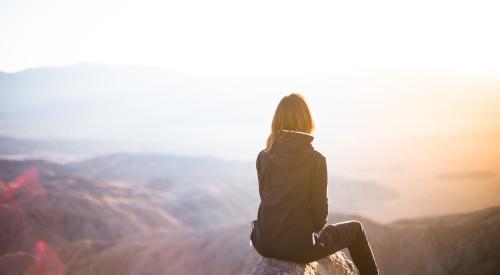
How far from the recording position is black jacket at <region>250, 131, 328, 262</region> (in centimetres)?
395

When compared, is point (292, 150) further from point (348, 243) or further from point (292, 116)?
point (348, 243)

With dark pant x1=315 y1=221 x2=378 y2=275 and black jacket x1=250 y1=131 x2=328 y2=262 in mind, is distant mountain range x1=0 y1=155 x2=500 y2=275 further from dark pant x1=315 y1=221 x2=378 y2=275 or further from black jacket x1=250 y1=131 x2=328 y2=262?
black jacket x1=250 y1=131 x2=328 y2=262

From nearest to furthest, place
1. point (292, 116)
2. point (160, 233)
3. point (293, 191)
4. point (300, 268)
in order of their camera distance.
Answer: point (293, 191)
point (292, 116)
point (300, 268)
point (160, 233)

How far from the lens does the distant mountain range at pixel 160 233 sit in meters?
13.5

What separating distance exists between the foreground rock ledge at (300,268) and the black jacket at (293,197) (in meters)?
0.34

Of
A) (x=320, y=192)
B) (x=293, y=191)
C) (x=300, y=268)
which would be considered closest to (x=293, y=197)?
(x=293, y=191)

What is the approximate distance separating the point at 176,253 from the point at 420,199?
105974mm

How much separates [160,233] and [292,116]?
3676 centimetres

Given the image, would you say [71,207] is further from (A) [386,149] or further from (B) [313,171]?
(A) [386,149]

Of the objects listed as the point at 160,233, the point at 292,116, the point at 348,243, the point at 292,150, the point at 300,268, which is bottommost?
the point at 160,233

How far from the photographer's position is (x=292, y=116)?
4.15 meters

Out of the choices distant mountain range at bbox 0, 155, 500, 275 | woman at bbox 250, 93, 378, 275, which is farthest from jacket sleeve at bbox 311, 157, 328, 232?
distant mountain range at bbox 0, 155, 500, 275

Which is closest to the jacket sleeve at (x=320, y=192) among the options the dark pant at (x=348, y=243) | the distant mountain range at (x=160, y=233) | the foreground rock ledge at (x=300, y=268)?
the dark pant at (x=348, y=243)

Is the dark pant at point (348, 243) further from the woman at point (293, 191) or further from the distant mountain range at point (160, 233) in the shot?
the distant mountain range at point (160, 233)
